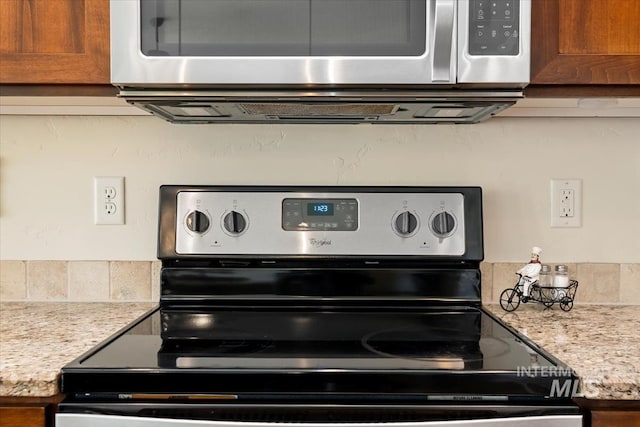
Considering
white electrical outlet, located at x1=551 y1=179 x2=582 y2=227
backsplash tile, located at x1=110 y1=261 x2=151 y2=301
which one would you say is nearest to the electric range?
backsplash tile, located at x1=110 y1=261 x2=151 y2=301

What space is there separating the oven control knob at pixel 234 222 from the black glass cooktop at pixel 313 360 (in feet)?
0.76

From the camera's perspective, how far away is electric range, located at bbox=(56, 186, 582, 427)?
0.80 meters

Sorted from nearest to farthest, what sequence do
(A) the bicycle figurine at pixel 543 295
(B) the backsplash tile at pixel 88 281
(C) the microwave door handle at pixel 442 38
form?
(C) the microwave door handle at pixel 442 38
(A) the bicycle figurine at pixel 543 295
(B) the backsplash tile at pixel 88 281

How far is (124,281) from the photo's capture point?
136cm

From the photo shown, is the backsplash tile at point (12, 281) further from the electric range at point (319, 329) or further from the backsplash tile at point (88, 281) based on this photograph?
the electric range at point (319, 329)

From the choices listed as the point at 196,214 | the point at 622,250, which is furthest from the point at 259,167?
the point at 622,250

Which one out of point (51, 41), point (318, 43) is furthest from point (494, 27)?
point (51, 41)

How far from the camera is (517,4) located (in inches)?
38.4

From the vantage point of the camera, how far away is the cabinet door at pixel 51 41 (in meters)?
1.04

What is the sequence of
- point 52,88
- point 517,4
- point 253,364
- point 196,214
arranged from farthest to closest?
point 196,214, point 52,88, point 517,4, point 253,364

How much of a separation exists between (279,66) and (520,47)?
416 mm

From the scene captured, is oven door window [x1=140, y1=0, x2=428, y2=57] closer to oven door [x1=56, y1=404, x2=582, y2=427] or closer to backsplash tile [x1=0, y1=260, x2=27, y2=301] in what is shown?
oven door [x1=56, y1=404, x2=582, y2=427]

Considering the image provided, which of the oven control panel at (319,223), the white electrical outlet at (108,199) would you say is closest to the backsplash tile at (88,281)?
the white electrical outlet at (108,199)

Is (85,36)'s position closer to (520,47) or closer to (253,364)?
(253,364)
